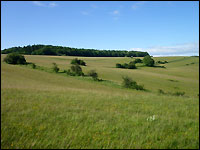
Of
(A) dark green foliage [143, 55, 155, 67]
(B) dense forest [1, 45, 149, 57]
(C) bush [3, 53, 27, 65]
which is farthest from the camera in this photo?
(A) dark green foliage [143, 55, 155, 67]

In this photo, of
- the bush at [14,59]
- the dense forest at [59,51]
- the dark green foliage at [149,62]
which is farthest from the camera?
the dark green foliage at [149,62]

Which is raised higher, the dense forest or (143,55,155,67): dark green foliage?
the dense forest

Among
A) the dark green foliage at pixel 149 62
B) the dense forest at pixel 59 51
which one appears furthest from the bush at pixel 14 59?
the dark green foliage at pixel 149 62

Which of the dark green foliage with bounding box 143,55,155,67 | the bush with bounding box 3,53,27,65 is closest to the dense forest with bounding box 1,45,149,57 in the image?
the bush with bounding box 3,53,27,65

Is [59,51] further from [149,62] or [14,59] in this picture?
[149,62]

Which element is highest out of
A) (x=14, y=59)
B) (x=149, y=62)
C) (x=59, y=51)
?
(x=59, y=51)

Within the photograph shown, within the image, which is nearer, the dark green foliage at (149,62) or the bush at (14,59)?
the bush at (14,59)

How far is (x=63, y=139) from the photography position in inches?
194

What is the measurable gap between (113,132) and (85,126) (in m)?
1.00

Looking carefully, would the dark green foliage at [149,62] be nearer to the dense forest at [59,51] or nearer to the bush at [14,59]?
the dense forest at [59,51]

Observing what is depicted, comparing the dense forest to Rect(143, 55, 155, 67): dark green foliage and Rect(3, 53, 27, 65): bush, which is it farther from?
Rect(143, 55, 155, 67): dark green foliage

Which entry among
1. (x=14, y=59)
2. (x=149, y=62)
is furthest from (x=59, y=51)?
(x=149, y=62)

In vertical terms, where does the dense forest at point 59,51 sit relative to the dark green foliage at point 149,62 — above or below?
above

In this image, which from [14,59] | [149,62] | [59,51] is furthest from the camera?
[59,51]
